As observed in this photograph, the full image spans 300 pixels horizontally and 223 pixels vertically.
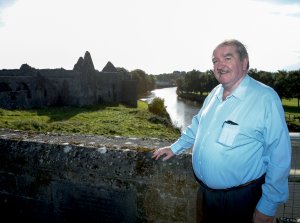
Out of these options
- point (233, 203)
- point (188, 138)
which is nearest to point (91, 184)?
point (188, 138)

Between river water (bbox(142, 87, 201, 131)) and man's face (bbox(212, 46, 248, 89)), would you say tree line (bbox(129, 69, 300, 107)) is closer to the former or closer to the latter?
river water (bbox(142, 87, 201, 131))

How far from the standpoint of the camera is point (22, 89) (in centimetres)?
3947

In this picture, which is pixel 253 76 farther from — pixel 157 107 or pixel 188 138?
pixel 188 138

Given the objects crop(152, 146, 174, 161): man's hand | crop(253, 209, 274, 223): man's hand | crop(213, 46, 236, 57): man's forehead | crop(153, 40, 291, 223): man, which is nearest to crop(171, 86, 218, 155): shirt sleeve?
crop(152, 146, 174, 161): man's hand

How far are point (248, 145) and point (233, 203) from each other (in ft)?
1.76

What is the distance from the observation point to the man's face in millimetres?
2635

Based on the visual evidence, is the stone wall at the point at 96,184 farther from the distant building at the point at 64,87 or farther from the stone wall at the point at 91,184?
the distant building at the point at 64,87

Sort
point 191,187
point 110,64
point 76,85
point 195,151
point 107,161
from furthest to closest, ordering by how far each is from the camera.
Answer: point 110,64, point 76,85, point 107,161, point 191,187, point 195,151

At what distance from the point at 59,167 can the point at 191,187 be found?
157 centimetres

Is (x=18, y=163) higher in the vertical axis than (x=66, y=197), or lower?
higher

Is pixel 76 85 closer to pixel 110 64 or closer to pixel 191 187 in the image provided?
pixel 110 64

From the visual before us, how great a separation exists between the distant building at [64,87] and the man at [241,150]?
3502cm

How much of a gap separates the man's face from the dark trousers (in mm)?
903

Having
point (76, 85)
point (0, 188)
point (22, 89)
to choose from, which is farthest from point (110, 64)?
point (0, 188)
